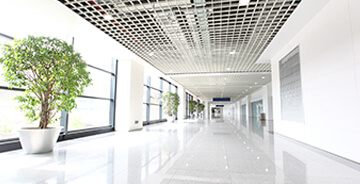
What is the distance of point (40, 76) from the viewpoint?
12.6 ft

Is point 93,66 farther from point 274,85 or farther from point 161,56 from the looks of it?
point 274,85

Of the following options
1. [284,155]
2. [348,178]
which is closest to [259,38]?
[284,155]

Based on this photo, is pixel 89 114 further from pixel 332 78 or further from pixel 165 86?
pixel 165 86

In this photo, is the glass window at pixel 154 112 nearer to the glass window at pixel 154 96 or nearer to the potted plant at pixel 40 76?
the glass window at pixel 154 96

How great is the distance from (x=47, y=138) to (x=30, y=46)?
2061mm

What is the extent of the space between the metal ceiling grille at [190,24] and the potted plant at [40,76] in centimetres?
124

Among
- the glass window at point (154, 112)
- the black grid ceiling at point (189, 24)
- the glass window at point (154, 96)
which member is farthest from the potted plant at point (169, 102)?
the black grid ceiling at point (189, 24)

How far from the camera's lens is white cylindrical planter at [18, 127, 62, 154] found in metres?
3.67

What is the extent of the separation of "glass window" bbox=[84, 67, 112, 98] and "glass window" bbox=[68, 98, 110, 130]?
1.05 feet

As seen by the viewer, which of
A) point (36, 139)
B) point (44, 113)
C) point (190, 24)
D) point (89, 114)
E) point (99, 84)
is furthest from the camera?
point (99, 84)

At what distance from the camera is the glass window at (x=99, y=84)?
23.4 ft

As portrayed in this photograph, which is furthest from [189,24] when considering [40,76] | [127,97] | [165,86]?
[165,86]

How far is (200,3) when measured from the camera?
3984 mm

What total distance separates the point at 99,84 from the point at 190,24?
16.3 ft
